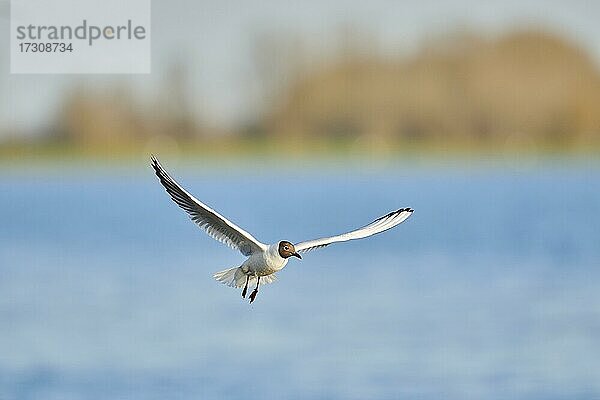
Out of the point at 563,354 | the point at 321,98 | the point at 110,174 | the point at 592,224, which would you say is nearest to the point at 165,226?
the point at 110,174

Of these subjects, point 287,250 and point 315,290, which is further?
point 315,290

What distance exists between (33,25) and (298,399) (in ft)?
6.54

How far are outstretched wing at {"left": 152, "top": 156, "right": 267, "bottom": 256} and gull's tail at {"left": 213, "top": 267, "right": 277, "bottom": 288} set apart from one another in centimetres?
6

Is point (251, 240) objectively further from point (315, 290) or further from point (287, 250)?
point (315, 290)

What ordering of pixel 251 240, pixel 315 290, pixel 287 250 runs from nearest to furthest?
pixel 287 250 → pixel 251 240 → pixel 315 290

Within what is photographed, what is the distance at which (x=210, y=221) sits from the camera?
3.72 meters

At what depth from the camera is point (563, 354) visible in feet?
21.7

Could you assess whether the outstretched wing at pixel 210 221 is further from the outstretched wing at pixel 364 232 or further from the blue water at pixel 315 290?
the blue water at pixel 315 290

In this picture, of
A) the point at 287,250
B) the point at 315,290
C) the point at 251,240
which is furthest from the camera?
the point at 315,290

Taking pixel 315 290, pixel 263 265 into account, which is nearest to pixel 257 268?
pixel 263 265

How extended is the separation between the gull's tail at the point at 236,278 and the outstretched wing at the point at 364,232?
0.18 m

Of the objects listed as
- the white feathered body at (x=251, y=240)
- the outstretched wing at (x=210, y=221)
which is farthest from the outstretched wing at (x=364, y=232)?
the outstretched wing at (x=210, y=221)

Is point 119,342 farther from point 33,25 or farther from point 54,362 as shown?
point 33,25

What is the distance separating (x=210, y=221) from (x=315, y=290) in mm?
4810
